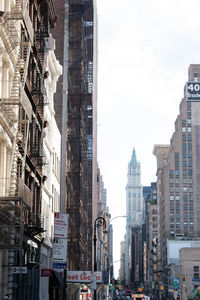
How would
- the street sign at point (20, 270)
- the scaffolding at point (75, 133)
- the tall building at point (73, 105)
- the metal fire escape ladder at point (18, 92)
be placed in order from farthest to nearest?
the scaffolding at point (75, 133), the tall building at point (73, 105), the metal fire escape ladder at point (18, 92), the street sign at point (20, 270)

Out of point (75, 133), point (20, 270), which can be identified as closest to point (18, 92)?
point (20, 270)

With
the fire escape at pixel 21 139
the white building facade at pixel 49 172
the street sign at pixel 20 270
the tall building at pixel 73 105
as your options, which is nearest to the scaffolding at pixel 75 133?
the tall building at pixel 73 105

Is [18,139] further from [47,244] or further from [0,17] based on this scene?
[47,244]

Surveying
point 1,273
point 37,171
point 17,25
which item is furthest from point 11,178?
point 37,171

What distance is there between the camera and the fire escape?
1005 inches

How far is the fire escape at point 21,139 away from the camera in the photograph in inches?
A: 1005

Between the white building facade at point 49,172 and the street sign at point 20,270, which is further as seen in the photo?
the white building facade at point 49,172

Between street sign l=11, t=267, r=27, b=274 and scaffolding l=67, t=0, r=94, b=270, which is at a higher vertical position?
scaffolding l=67, t=0, r=94, b=270

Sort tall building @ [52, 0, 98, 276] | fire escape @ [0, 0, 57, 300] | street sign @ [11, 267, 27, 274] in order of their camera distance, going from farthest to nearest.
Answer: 1. tall building @ [52, 0, 98, 276]
2. fire escape @ [0, 0, 57, 300]
3. street sign @ [11, 267, 27, 274]

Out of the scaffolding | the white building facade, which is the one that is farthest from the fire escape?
the scaffolding

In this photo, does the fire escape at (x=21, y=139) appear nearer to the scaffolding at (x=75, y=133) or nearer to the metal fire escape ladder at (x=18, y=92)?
the metal fire escape ladder at (x=18, y=92)

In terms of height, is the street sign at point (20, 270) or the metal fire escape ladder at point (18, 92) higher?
the metal fire escape ladder at point (18, 92)

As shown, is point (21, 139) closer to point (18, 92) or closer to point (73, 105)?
point (18, 92)

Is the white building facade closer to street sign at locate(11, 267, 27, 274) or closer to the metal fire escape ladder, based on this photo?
the metal fire escape ladder
